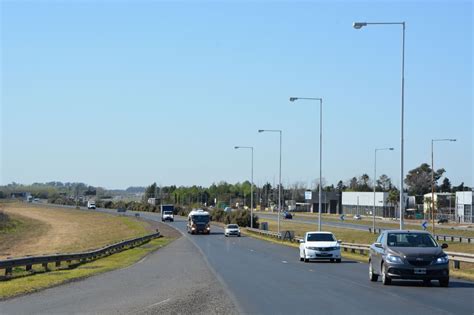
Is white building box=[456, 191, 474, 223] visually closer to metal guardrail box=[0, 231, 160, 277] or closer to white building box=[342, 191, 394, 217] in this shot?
white building box=[342, 191, 394, 217]

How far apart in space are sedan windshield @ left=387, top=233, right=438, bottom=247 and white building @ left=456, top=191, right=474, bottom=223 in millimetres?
107224

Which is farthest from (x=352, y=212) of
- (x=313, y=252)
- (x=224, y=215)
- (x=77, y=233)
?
(x=313, y=252)

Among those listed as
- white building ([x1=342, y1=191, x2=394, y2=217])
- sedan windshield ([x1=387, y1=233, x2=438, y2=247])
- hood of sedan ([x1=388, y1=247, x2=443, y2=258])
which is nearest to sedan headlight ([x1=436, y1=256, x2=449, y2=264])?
hood of sedan ([x1=388, y1=247, x2=443, y2=258])

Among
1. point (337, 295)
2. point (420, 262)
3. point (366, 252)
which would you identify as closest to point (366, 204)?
point (366, 252)

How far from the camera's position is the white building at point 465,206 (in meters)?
127

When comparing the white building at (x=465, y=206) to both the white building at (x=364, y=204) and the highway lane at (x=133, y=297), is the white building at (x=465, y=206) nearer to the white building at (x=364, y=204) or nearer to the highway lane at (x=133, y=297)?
the white building at (x=364, y=204)

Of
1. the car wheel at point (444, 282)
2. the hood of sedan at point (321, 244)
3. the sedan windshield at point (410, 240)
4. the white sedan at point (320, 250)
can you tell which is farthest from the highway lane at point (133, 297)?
the hood of sedan at point (321, 244)

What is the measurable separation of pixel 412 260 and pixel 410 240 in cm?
155

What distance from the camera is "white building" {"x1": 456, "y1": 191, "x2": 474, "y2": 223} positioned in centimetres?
12706

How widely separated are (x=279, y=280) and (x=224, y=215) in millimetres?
105664

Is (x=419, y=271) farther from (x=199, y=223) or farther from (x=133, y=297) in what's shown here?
(x=199, y=223)

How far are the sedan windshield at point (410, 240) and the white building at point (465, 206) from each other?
107224mm

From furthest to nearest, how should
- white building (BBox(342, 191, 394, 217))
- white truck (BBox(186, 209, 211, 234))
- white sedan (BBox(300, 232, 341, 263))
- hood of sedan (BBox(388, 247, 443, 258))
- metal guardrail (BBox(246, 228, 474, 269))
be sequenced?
white building (BBox(342, 191, 394, 217)) < white truck (BBox(186, 209, 211, 234)) < white sedan (BBox(300, 232, 341, 263)) < metal guardrail (BBox(246, 228, 474, 269)) < hood of sedan (BBox(388, 247, 443, 258))

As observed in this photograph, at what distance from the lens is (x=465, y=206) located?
130375 mm
